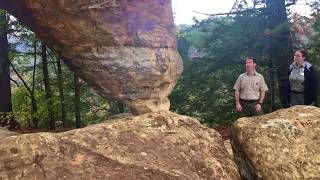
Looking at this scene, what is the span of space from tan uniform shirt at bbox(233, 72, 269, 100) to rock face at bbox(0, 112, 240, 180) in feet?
8.36

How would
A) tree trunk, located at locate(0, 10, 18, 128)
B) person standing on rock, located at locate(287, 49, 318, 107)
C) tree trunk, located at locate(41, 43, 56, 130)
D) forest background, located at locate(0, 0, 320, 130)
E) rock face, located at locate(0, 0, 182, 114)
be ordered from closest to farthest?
1. person standing on rock, located at locate(287, 49, 318, 107)
2. rock face, located at locate(0, 0, 182, 114)
3. forest background, located at locate(0, 0, 320, 130)
4. tree trunk, located at locate(0, 10, 18, 128)
5. tree trunk, located at locate(41, 43, 56, 130)

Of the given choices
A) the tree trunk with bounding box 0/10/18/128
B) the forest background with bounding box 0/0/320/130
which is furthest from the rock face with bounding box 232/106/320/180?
the tree trunk with bounding box 0/10/18/128

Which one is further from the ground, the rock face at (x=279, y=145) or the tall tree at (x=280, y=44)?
the tall tree at (x=280, y=44)

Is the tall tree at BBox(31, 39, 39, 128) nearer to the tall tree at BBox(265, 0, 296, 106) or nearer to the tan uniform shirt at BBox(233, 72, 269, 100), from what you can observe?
the tall tree at BBox(265, 0, 296, 106)

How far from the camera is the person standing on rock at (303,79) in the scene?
7.83m

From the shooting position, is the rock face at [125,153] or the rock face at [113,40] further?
the rock face at [113,40]

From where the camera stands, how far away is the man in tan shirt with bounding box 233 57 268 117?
8070 mm

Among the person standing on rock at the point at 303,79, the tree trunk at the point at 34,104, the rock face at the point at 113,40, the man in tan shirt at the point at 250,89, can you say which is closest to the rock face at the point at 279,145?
the person standing on rock at the point at 303,79

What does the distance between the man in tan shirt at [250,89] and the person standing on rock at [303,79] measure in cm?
56

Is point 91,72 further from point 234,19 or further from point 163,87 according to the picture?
point 234,19

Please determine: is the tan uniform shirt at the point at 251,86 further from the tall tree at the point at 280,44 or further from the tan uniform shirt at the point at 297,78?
the tall tree at the point at 280,44

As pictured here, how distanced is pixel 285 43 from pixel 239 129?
6704mm

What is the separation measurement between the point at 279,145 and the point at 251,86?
2.77m

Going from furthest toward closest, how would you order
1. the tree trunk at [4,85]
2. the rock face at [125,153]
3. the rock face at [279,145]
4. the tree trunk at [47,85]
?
the tree trunk at [47,85], the tree trunk at [4,85], the rock face at [279,145], the rock face at [125,153]
